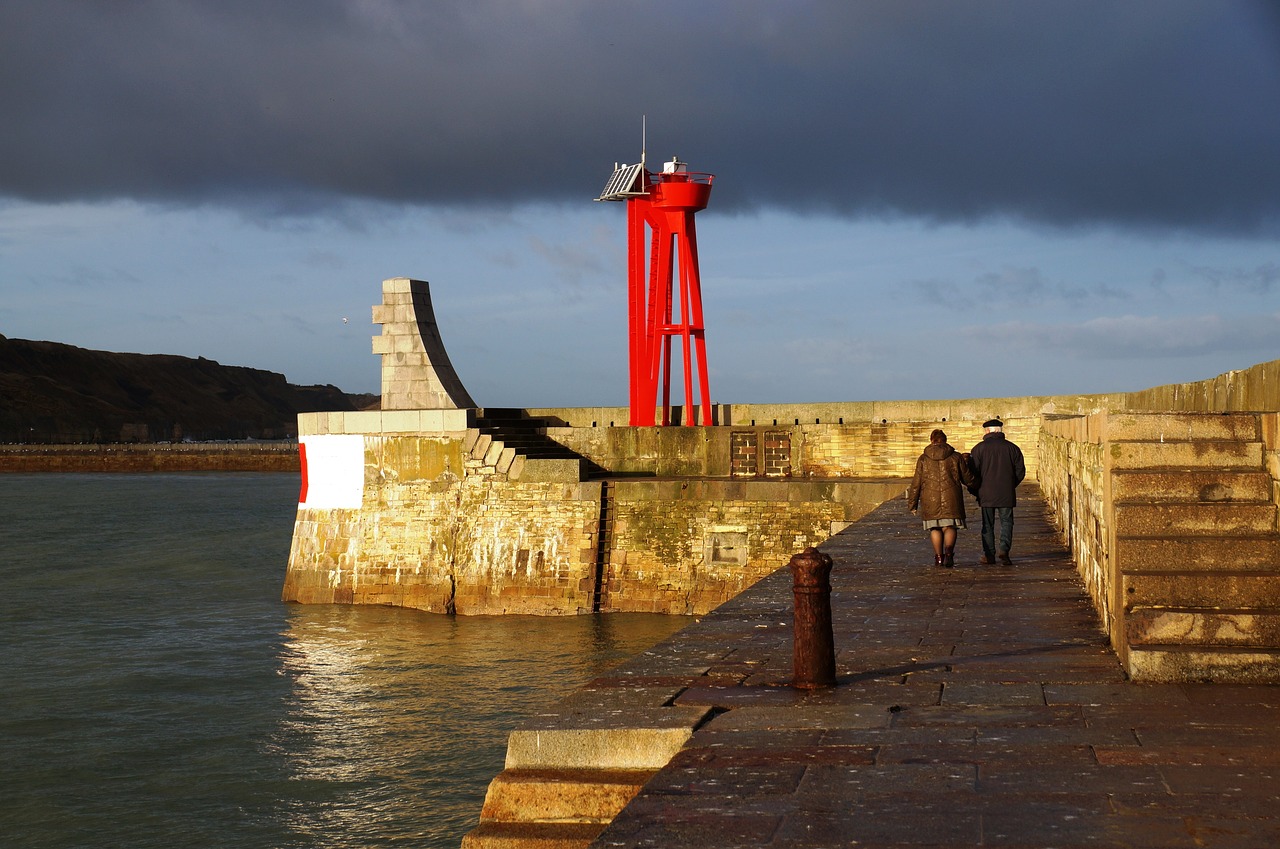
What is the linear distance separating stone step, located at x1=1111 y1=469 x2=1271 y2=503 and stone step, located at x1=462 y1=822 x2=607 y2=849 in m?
3.16

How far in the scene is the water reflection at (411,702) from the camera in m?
10.6

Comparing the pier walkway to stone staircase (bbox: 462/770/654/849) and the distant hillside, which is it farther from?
the distant hillside

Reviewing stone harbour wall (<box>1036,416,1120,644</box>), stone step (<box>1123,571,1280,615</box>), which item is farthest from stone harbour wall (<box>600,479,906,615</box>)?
stone step (<box>1123,571,1280,615</box>)

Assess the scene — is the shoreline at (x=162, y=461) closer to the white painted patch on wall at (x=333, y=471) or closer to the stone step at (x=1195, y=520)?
the white painted patch on wall at (x=333, y=471)

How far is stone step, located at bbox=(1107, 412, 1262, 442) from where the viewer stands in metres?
6.06

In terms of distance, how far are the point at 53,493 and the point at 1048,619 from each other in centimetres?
6777

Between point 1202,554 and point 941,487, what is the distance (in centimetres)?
399

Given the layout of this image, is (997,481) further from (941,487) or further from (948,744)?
(948,744)

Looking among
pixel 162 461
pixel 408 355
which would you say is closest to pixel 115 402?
pixel 162 461

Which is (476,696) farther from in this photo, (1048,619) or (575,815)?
(575,815)

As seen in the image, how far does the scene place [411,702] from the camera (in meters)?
14.8

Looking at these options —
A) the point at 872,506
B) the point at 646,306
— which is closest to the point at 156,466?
the point at 646,306

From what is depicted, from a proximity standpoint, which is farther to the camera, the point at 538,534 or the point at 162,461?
the point at 162,461

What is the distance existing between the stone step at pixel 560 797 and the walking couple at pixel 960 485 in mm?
5618
